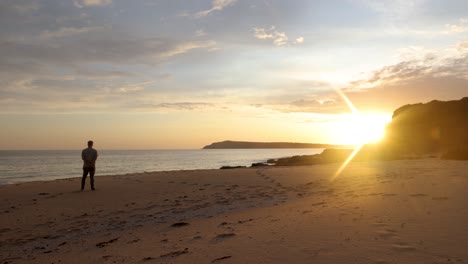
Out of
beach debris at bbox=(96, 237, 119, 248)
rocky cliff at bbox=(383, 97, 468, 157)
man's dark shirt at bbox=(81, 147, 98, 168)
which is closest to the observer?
beach debris at bbox=(96, 237, 119, 248)

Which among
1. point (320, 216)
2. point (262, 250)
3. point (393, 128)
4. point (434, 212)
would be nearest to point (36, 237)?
point (262, 250)

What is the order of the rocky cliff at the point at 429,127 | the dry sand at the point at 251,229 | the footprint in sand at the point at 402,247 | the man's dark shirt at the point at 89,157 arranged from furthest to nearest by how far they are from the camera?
the rocky cliff at the point at 429,127 → the man's dark shirt at the point at 89,157 → the dry sand at the point at 251,229 → the footprint in sand at the point at 402,247

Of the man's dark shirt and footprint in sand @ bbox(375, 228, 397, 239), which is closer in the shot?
footprint in sand @ bbox(375, 228, 397, 239)

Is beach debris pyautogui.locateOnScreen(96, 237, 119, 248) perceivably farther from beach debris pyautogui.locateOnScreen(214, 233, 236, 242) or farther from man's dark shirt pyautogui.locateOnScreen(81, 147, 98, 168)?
man's dark shirt pyautogui.locateOnScreen(81, 147, 98, 168)

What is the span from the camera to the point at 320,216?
27.1ft

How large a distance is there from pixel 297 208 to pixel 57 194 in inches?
502

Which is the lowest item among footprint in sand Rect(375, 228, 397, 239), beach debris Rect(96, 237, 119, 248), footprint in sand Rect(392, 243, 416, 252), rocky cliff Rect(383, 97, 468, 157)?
beach debris Rect(96, 237, 119, 248)

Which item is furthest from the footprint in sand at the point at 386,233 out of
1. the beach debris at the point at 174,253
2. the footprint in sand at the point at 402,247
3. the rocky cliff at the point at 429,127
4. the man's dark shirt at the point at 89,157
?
the rocky cliff at the point at 429,127

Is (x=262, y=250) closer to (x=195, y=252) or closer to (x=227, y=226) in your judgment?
(x=195, y=252)

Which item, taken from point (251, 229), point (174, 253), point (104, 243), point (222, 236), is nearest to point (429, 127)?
point (251, 229)

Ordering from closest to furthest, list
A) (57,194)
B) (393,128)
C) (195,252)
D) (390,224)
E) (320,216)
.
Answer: (195,252), (390,224), (320,216), (57,194), (393,128)

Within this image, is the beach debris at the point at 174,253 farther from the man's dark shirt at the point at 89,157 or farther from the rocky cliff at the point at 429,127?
the rocky cliff at the point at 429,127

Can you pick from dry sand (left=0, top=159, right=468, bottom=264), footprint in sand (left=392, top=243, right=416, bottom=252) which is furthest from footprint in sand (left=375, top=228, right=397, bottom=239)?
footprint in sand (left=392, top=243, right=416, bottom=252)

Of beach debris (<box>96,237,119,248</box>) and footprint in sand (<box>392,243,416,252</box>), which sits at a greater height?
footprint in sand (<box>392,243,416,252</box>)
